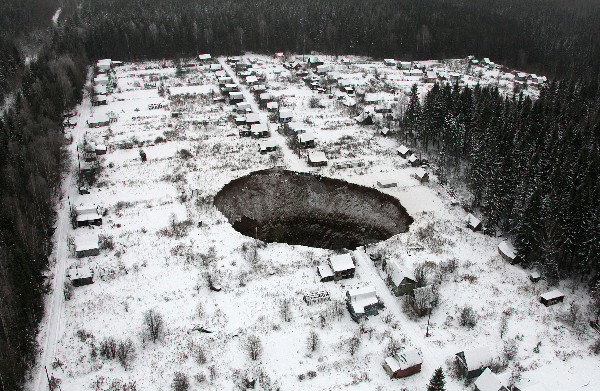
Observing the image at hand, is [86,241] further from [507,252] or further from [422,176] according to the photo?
[507,252]

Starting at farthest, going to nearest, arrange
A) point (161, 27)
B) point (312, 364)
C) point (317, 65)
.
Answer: point (161, 27) → point (317, 65) → point (312, 364)

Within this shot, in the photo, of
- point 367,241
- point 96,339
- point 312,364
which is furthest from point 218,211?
point 312,364

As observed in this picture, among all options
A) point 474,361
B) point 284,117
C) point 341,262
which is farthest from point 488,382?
point 284,117

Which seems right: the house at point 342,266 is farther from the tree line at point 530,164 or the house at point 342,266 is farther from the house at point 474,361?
the tree line at point 530,164

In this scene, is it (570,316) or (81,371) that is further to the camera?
(570,316)

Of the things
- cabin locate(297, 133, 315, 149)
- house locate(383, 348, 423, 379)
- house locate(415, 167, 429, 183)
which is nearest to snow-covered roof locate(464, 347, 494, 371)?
house locate(383, 348, 423, 379)

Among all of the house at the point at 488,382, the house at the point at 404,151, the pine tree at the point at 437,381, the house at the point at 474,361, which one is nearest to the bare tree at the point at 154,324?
the pine tree at the point at 437,381

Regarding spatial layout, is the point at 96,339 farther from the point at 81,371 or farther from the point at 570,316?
the point at 570,316
